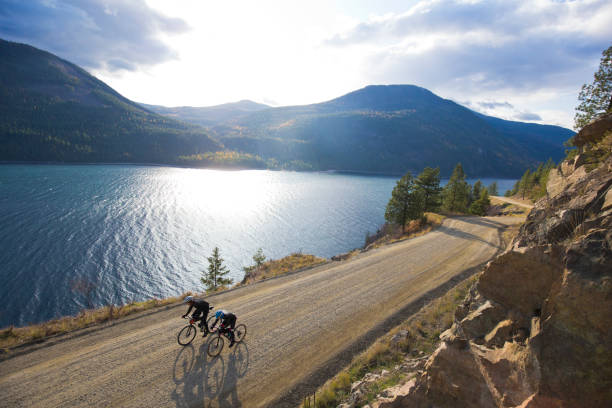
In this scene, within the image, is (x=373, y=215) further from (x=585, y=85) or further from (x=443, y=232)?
(x=585, y=85)

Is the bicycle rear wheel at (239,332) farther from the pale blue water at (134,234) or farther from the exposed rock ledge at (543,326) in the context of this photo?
the pale blue water at (134,234)

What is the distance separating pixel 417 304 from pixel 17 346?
2058 centimetres

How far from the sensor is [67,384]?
32.3ft

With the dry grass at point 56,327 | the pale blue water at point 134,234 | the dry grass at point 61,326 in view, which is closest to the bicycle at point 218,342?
the dry grass at point 61,326

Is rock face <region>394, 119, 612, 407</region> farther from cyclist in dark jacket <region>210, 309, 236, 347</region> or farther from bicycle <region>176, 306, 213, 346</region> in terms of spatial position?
bicycle <region>176, 306, 213, 346</region>

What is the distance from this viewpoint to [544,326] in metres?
5.07

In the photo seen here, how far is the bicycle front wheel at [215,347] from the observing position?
1176 centimetres

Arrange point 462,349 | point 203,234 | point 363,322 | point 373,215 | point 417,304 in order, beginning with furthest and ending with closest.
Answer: point 373,215, point 203,234, point 417,304, point 363,322, point 462,349

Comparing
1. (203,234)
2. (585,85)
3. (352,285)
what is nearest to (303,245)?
(203,234)

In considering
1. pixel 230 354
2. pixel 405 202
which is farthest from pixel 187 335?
pixel 405 202

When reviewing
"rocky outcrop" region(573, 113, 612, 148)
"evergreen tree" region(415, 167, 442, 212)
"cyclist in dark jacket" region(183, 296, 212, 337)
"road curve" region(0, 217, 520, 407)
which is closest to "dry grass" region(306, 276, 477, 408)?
"road curve" region(0, 217, 520, 407)

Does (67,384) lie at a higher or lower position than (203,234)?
higher

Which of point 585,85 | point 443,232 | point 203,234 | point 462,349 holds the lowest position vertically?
point 203,234

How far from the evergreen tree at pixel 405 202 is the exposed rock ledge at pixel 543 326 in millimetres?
36979
